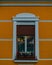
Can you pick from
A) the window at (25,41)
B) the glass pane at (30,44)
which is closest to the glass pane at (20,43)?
the window at (25,41)

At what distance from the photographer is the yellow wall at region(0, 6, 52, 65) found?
471 inches

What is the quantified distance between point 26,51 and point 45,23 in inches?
43.9

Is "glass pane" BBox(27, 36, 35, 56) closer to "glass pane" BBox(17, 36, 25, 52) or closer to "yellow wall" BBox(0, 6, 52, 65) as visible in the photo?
"glass pane" BBox(17, 36, 25, 52)

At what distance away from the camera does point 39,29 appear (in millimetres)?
11984

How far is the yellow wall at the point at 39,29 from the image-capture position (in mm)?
11953

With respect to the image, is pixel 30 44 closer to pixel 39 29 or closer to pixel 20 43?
pixel 20 43

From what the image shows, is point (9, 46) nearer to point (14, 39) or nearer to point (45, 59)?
point (14, 39)

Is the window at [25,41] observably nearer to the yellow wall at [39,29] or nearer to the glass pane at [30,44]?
the glass pane at [30,44]

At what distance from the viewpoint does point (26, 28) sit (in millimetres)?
12016

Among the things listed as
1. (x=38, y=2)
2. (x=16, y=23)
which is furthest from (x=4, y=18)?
(x=38, y=2)

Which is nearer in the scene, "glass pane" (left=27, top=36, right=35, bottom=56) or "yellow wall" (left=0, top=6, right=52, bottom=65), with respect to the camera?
"yellow wall" (left=0, top=6, right=52, bottom=65)

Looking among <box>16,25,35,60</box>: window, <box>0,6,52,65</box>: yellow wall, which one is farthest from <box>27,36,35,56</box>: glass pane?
<box>0,6,52,65</box>: yellow wall

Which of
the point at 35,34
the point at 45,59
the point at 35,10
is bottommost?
the point at 45,59

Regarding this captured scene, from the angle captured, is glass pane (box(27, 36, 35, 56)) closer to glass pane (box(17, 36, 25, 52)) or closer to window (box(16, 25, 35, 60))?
window (box(16, 25, 35, 60))
